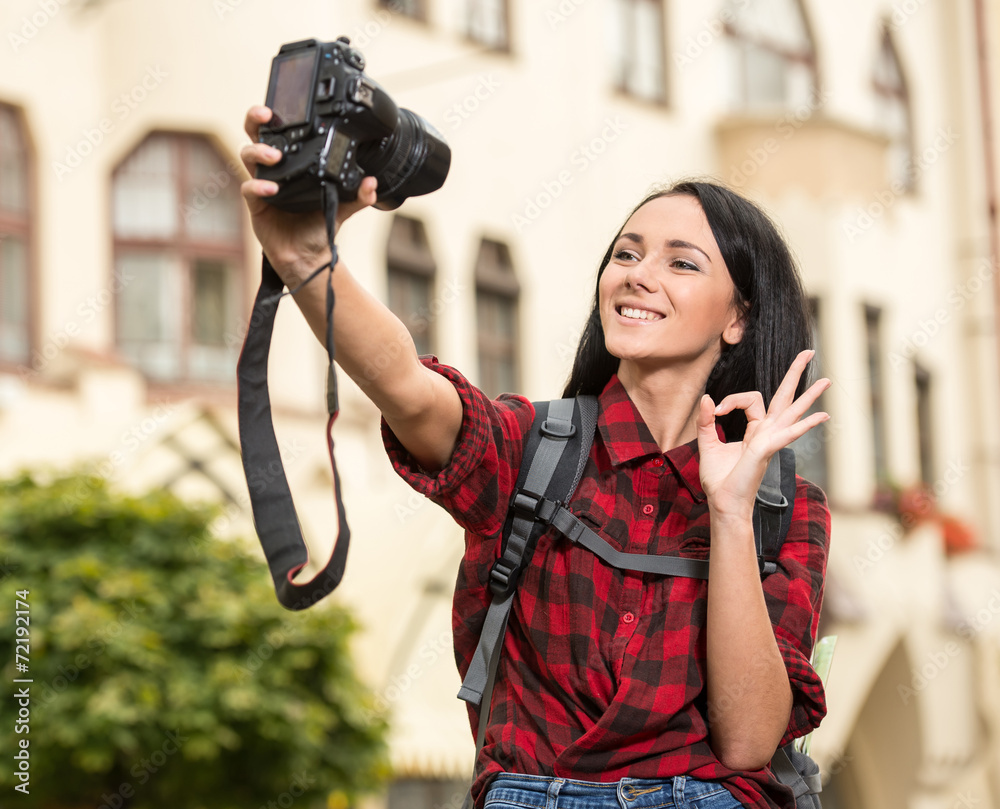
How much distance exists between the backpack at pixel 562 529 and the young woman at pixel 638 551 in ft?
0.09

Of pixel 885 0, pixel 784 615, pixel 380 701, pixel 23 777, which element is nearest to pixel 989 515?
pixel 885 0

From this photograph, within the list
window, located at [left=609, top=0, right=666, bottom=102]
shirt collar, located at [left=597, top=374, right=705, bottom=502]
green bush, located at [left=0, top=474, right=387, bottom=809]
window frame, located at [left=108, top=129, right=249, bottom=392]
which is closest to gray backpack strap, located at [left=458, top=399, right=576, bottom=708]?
shirt collar, located at [left=597, top=374, right=705, bottom=502]

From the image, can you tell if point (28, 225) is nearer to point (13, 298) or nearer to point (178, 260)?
point (13, 298)

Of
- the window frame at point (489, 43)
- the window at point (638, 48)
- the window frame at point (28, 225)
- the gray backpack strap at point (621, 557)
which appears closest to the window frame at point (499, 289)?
the window frame at point (489, 43)

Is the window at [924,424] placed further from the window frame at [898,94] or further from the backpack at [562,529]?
the backpack at [562,529]

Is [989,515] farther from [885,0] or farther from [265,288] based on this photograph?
[265,288]

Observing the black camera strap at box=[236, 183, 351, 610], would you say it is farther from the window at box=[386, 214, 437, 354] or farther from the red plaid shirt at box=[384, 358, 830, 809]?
the window at box=[386, 214, 437, 354]

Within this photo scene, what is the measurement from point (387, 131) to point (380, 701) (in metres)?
6.95

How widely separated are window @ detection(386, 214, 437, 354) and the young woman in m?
8.31

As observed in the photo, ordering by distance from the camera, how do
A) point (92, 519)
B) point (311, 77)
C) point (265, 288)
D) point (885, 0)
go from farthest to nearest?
point (885, 0) < point (92, 519) < point (265, 288) < point (311, 77)

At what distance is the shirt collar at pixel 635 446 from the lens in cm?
254

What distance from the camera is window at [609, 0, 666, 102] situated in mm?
13438

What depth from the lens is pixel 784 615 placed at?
96.5 inches

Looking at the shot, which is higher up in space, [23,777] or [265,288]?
[265,288]
